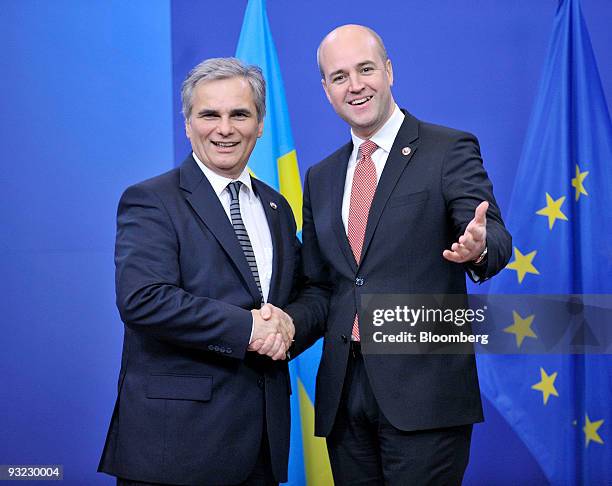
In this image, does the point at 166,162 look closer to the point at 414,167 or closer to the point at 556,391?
the point at 414,167

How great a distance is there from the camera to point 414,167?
2.01 meters

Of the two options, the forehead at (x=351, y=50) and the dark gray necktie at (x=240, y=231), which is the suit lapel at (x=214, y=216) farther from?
the forehead at (x=351, y=50)

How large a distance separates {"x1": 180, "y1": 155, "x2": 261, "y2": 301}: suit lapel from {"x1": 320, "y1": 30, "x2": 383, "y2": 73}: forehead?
1.82 feet

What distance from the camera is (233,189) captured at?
6.95 ft

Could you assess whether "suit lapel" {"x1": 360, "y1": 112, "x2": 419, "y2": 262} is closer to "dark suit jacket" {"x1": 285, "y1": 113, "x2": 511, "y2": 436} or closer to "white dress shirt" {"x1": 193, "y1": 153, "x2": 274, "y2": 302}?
"dark suit jacket" {"x1": 285, "y1": 113, "x2": 511, "y2": 436}

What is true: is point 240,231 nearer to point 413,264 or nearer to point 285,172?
point 413,264

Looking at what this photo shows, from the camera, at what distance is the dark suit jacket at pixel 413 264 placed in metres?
1.91

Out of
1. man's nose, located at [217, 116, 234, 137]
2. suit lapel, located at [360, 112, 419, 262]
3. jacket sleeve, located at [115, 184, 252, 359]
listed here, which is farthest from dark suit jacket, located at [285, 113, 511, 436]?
man's nose, located at [217, 116, 234, 137]

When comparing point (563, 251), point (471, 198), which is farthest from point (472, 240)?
point (563, 251)

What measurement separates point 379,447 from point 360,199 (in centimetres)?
71

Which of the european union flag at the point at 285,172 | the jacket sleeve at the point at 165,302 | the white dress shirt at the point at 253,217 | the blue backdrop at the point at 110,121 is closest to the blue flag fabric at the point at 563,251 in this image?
the blue backdrop at the point at 110,121

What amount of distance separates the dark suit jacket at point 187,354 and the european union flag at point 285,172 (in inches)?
45.8

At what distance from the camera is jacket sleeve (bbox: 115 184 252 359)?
72.7 inches

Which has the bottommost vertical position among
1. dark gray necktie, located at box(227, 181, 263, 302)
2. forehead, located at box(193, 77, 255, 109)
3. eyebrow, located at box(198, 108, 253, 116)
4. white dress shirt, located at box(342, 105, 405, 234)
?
dark gray necktie, located at box(227, 181, 263, 302)
